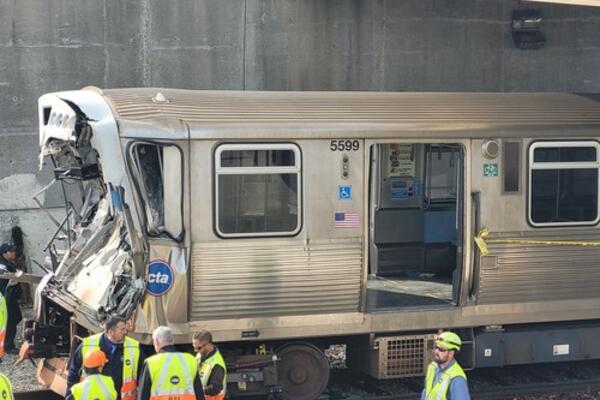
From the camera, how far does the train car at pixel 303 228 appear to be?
8688 mm

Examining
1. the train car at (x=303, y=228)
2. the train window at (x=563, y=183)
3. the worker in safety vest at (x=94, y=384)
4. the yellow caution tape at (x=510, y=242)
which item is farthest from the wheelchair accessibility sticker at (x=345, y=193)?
the worker in safety vest at (x=94, y=384)

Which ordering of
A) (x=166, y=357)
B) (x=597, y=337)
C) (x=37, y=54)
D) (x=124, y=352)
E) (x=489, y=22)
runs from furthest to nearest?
1. (x=489, y=22)
2. (x=37, y=54)
3. (x=597, y=337)
4. (x=124, y=352)
5. (x=166, y=357)

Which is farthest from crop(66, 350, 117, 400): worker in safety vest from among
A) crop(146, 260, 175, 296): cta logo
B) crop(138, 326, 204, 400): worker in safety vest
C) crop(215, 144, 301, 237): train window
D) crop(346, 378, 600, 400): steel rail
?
crop(346, 378, 600, 400): steel rail

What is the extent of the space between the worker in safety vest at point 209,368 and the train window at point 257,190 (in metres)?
1.41

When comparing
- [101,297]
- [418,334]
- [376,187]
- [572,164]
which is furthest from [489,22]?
[101,297]

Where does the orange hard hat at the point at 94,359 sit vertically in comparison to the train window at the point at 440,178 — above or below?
below

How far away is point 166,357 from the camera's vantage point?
6.97 meters

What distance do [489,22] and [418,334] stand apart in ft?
28.0

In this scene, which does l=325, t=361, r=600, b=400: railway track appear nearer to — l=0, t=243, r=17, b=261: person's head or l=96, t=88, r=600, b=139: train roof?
l=96, t=88, r=600, b=139: train roof

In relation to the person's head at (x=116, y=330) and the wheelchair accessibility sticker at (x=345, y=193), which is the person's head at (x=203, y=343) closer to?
the person's head at (x=116, y=330)

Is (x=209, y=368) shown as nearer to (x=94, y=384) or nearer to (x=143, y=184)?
(x=94, y=384)

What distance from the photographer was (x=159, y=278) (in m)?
8.62

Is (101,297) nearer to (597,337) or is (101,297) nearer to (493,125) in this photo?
(493,125)

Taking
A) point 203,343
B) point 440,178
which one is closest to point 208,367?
point 203,343
